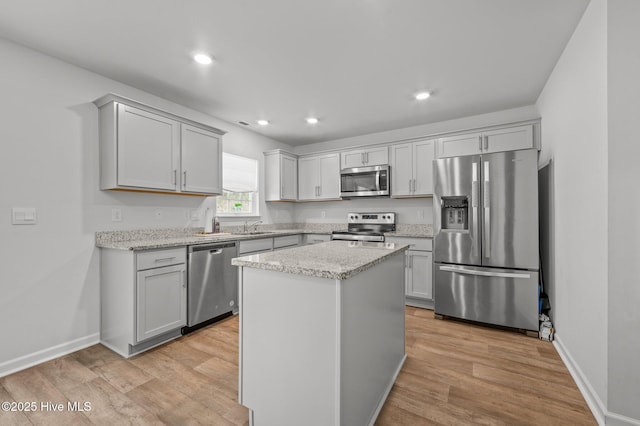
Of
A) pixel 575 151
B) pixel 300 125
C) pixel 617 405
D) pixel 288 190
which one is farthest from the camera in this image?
pixel 288 190

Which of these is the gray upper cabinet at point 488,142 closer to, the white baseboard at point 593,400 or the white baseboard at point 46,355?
the white baseboard at point 593,400

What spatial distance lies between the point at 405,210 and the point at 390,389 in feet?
9.34

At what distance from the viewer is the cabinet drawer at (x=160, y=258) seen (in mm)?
2402

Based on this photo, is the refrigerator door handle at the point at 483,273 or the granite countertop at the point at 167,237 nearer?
the granite countertop at the point at 167,237

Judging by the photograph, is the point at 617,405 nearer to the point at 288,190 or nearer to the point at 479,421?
the point at 479,421

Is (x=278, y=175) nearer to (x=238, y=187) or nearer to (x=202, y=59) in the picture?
(x=238, y=187)

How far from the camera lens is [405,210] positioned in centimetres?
432

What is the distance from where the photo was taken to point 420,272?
3.62 m

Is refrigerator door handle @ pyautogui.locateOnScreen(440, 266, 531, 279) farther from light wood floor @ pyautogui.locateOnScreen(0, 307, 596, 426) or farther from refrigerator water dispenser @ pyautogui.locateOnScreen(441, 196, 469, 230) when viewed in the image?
light wood floor @ pyautogui.locateOnScreen(0, 307, 596, 426)

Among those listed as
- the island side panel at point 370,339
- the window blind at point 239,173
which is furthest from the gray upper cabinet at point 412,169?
the window blind at point 239,173

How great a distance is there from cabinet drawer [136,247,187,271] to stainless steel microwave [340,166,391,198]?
8.44ft

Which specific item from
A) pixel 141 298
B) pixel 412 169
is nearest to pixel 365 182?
Result: pixel 412 169

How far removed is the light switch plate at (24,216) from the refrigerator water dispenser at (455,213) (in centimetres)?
389

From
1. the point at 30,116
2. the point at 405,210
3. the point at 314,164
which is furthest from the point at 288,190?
the point at 30,116
